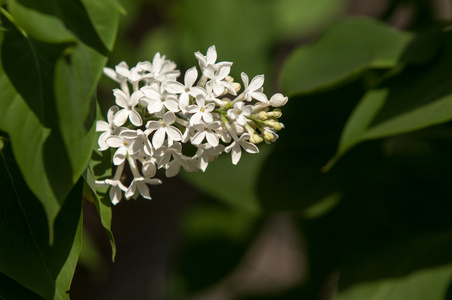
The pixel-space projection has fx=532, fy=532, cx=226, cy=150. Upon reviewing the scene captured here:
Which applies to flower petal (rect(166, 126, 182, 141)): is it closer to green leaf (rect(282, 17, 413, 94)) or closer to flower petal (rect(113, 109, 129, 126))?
flower petal (rect(113, 109, 129, 126))

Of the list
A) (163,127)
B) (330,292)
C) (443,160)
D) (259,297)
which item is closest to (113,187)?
(163,127)

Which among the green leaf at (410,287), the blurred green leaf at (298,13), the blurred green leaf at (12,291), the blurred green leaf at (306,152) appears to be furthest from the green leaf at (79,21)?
the blurred green leaf at (298,13)

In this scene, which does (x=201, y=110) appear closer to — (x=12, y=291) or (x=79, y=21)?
(x=79, y=21)

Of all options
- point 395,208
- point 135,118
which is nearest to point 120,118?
point 135,118

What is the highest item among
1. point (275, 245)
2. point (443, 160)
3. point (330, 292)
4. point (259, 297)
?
point (443, 160)

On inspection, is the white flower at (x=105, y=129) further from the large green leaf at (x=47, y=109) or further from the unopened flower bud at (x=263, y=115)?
the unopened flower bud at (x=263, y=115)

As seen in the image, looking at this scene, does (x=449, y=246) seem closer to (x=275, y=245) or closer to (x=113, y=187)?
(x=113, y=187)

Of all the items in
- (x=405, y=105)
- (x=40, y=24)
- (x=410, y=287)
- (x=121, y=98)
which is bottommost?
(x=410, y=287)
